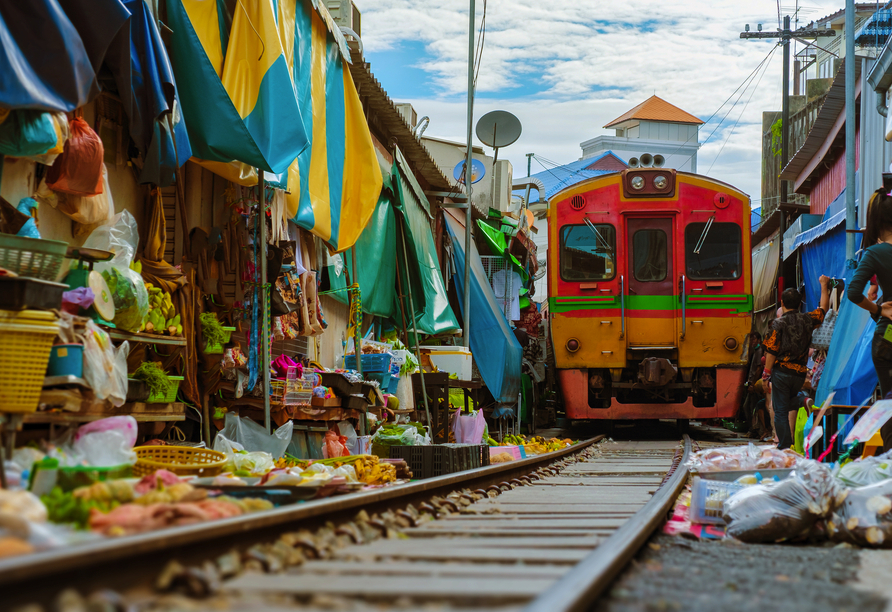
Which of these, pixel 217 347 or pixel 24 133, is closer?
pixel 24 133

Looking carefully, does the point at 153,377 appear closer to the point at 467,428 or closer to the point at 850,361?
the point at 850,361

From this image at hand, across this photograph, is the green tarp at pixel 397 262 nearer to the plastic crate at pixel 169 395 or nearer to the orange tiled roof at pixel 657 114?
the plastic crate at pixel 169 395

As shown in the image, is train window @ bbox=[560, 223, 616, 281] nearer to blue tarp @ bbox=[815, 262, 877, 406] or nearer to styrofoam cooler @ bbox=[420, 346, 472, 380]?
styrofoam cooler @ bbox=[420, 346, 472, 380]

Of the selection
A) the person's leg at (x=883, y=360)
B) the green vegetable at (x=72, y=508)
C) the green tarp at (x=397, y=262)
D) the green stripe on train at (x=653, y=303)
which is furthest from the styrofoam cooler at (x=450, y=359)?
the green vegetable at (x=72, y=508)

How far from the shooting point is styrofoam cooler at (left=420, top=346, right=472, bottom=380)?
38.5 ft

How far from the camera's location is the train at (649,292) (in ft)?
39.7

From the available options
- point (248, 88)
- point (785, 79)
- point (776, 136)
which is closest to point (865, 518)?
point (248, 88)

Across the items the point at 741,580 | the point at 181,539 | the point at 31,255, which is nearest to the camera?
the point at 181,539

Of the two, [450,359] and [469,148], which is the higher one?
[469,148]

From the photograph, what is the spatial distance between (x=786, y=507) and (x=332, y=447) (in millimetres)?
4216

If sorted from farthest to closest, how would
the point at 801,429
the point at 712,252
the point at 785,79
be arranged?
the point at 785,79
the point at 712,252
the point at 801,429

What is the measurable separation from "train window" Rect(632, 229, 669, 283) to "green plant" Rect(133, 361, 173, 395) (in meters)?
8.24

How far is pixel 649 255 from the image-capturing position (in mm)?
12414

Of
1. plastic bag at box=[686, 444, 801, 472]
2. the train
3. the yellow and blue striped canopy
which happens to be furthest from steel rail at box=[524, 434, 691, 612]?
the train
